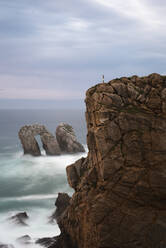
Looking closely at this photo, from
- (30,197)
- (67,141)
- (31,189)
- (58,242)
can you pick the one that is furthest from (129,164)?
(67,141)

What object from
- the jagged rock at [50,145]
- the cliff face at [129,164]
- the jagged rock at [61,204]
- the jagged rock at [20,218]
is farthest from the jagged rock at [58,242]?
the jagged rock at [50,145]

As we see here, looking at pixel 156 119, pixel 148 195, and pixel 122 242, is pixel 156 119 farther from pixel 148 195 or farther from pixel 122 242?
pixel 122 242

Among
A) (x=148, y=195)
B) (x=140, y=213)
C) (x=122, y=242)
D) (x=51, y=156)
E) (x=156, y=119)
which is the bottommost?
(x=51, y=156)

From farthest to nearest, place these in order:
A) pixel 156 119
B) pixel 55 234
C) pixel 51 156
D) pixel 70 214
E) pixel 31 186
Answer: pixel 51 156 < pixel 31 186 < pixel 55 234 < pixel 70 214 < pixel 156 119

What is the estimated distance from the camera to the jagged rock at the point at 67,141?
96250mm

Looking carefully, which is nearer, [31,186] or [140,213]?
[140,213]

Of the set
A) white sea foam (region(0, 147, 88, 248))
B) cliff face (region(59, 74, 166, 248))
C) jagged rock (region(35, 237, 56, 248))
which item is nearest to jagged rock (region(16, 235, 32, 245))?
white sea foam (region(0, 147, 88, 248))

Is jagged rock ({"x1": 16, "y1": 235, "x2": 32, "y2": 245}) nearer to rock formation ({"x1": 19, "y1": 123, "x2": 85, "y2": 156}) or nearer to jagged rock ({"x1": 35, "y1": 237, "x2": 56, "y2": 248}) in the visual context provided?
jagged rock ({"x1": 35, "y1": 237, "x2": 56, "y2": 248})

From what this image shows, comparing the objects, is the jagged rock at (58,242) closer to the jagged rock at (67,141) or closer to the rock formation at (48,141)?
the rock formation at (48,141)

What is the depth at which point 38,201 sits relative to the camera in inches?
2186

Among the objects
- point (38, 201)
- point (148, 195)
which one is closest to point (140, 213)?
point (148, 195)

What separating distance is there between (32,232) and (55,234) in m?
3.47

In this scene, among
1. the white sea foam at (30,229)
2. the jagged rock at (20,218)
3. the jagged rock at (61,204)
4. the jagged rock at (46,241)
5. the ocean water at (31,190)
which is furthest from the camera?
the jagged rock at (61,204)

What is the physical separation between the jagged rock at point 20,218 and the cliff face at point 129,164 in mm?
20995
